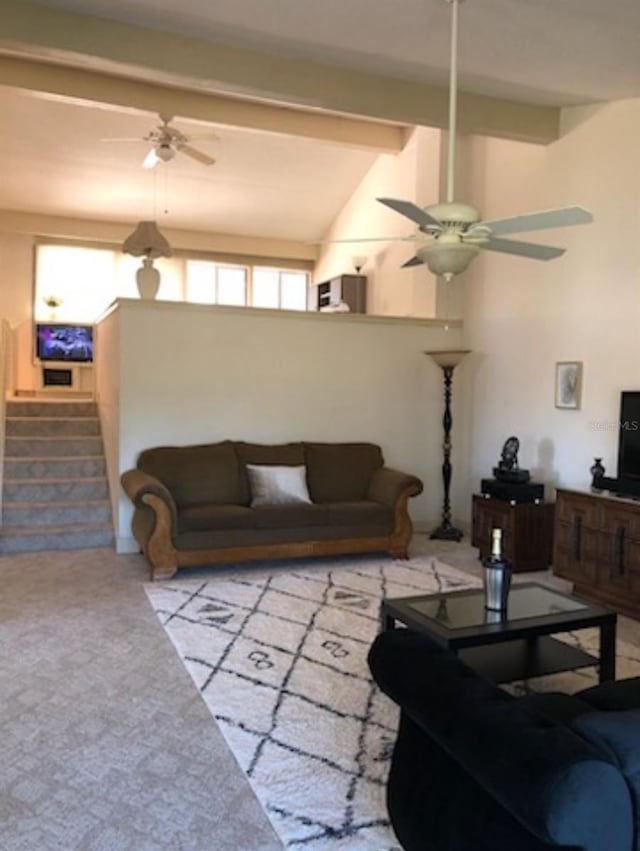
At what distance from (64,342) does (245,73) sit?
6.02 meters

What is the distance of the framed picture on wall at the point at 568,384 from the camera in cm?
538

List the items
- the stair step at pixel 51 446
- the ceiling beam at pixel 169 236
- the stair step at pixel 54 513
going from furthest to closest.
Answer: the ceiling beam at pixel 169 236, the stair step at pixel 51 446, the stair step at pixel 54 513

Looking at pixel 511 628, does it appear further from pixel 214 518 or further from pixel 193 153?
pixel 193 153

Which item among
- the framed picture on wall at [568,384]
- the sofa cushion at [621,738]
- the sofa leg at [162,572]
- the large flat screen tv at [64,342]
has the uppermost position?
the large flat screen tv at [64,342]

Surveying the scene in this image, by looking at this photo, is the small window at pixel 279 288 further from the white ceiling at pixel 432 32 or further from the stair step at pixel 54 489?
the white ceiling at pixel 432 32

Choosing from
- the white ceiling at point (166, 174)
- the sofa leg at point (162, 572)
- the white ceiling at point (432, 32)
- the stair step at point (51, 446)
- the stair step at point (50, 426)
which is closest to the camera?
the white ceiling at point (432, 32)

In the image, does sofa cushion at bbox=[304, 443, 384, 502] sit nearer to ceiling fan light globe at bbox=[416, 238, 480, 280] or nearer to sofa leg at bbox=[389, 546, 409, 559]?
sofa leg at bbox=[389, 546, 409, 559]

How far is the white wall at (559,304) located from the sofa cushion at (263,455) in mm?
1956

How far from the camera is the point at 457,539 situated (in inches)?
246

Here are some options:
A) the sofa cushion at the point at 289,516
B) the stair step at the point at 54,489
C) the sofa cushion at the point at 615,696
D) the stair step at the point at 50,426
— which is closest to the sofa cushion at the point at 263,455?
the sofa cushion at the point at 289,516

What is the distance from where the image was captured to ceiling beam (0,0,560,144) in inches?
163

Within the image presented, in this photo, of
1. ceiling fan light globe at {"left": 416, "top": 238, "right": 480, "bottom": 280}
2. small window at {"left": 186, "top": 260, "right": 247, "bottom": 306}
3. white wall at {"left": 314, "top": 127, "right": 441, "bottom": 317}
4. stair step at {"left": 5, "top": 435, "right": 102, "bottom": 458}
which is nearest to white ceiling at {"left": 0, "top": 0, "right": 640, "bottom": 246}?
white wall at {"left": 314, "top": 127, "right": 441, "bottom": 317}

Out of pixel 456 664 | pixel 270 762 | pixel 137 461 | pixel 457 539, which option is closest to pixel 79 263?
pixel 137 461

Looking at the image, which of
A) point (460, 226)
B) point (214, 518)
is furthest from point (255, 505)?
point (460, 226)
